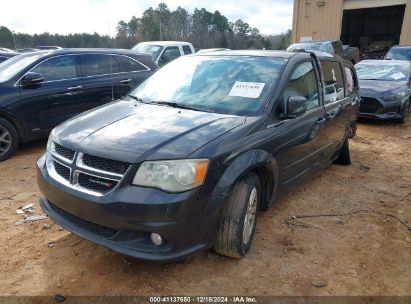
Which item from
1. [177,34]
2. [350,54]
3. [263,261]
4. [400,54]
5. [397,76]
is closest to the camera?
[263,261]

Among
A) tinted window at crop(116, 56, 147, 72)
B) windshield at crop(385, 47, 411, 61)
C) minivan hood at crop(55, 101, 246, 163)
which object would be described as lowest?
windshield at crop(385, 47, 411, 61)

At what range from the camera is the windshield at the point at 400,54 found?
1284 centimetres

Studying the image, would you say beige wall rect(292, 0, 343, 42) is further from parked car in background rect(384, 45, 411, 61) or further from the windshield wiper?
the windshield wiper

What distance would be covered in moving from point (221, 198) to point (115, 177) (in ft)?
2.43

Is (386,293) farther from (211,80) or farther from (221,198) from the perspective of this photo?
(211,80)

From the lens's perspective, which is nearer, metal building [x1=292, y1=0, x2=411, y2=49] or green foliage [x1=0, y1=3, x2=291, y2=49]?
metal building [x1=292, y1=0, x2=411, y2=49]

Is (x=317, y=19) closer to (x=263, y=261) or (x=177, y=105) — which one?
(x=177, y=105)

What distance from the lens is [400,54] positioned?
13.0m

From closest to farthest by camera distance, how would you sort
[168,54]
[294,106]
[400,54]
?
[294,106] < [168,54] < [400,54]

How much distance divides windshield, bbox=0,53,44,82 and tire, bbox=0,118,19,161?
26.9 inches

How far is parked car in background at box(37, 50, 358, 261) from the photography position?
242cm

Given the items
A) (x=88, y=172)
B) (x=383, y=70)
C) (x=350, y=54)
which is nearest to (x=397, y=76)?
(x=383, y=70)

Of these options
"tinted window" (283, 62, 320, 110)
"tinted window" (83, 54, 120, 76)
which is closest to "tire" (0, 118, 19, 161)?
"tinted window" (83, 54, 120, 76)

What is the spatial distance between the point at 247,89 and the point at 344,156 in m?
2.89
